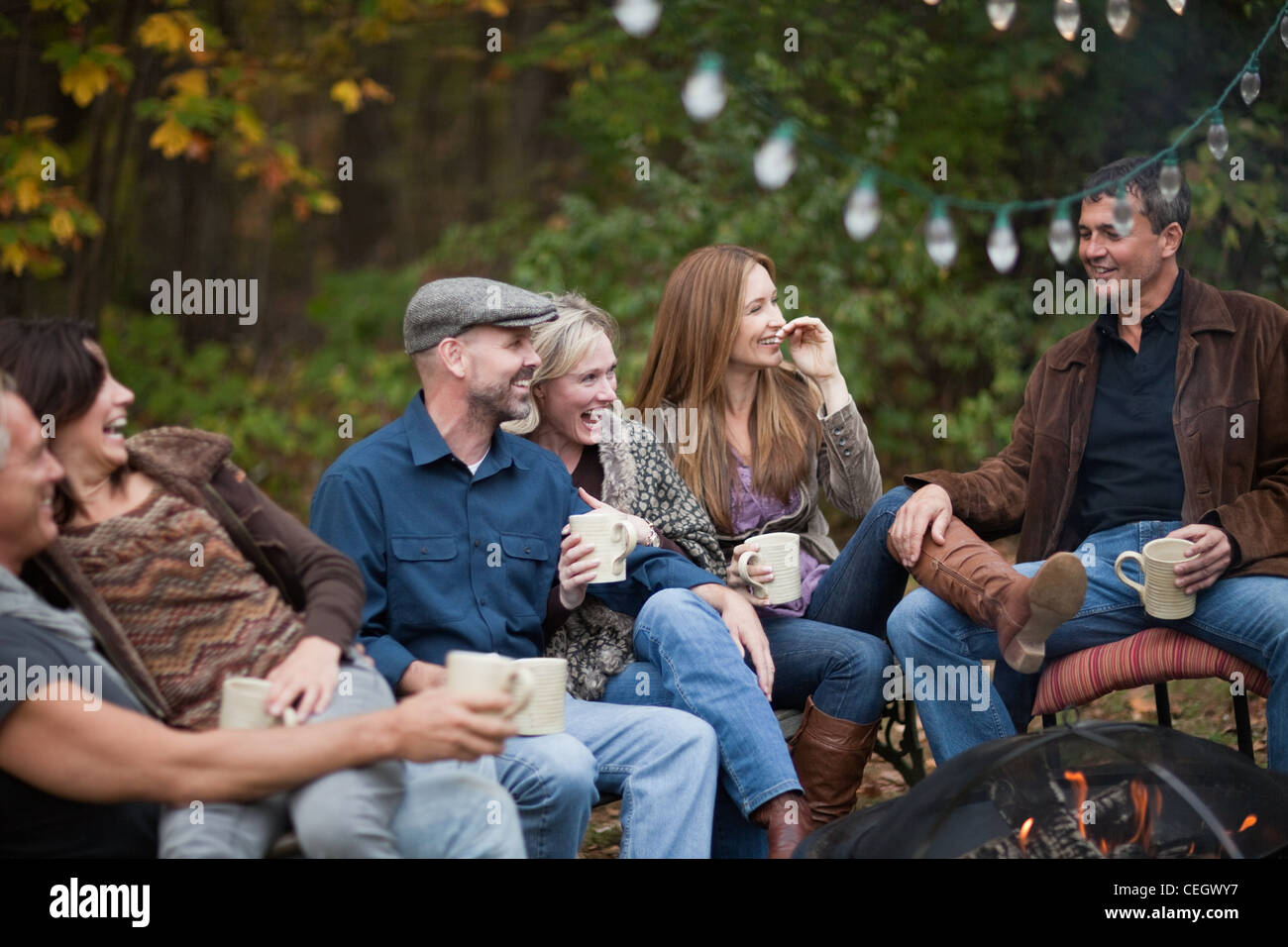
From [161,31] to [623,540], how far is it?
4457 millimetres

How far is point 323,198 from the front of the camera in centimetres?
738

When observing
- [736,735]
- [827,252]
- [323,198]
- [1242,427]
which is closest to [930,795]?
[736,735]

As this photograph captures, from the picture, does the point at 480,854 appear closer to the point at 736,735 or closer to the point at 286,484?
the point at 736,735

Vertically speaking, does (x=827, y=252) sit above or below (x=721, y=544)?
above

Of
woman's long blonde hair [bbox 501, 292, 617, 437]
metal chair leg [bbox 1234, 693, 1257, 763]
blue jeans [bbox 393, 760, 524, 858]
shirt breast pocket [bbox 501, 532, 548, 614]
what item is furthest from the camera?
woman's long blonde hair [bbox 501, 292, 617, 437]

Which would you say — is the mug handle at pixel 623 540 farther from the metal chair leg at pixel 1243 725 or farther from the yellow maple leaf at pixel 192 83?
the yellow maple leaf at pixel 192 83

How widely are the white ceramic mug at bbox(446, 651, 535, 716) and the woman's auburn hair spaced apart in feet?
4.89

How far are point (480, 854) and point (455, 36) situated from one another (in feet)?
27.1

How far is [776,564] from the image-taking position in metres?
3.33

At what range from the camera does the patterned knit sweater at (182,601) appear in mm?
2316

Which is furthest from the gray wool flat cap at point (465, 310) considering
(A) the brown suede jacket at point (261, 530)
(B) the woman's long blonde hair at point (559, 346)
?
(A) the brown suede jacket at point (261, 530)

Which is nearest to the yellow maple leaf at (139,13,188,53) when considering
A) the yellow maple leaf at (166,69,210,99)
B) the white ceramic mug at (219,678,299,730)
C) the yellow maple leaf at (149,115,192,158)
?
the yellow maple leaf at (166,69,210,99)

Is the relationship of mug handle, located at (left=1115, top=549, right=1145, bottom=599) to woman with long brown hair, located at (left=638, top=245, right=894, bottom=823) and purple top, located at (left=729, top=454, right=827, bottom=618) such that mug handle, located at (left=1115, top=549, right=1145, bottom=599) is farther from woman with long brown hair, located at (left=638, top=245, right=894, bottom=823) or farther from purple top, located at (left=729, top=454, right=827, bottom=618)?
purple top, located at (left=729, top=454, right=827, bottom=618)

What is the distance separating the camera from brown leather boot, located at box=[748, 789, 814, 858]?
9.42 feet
